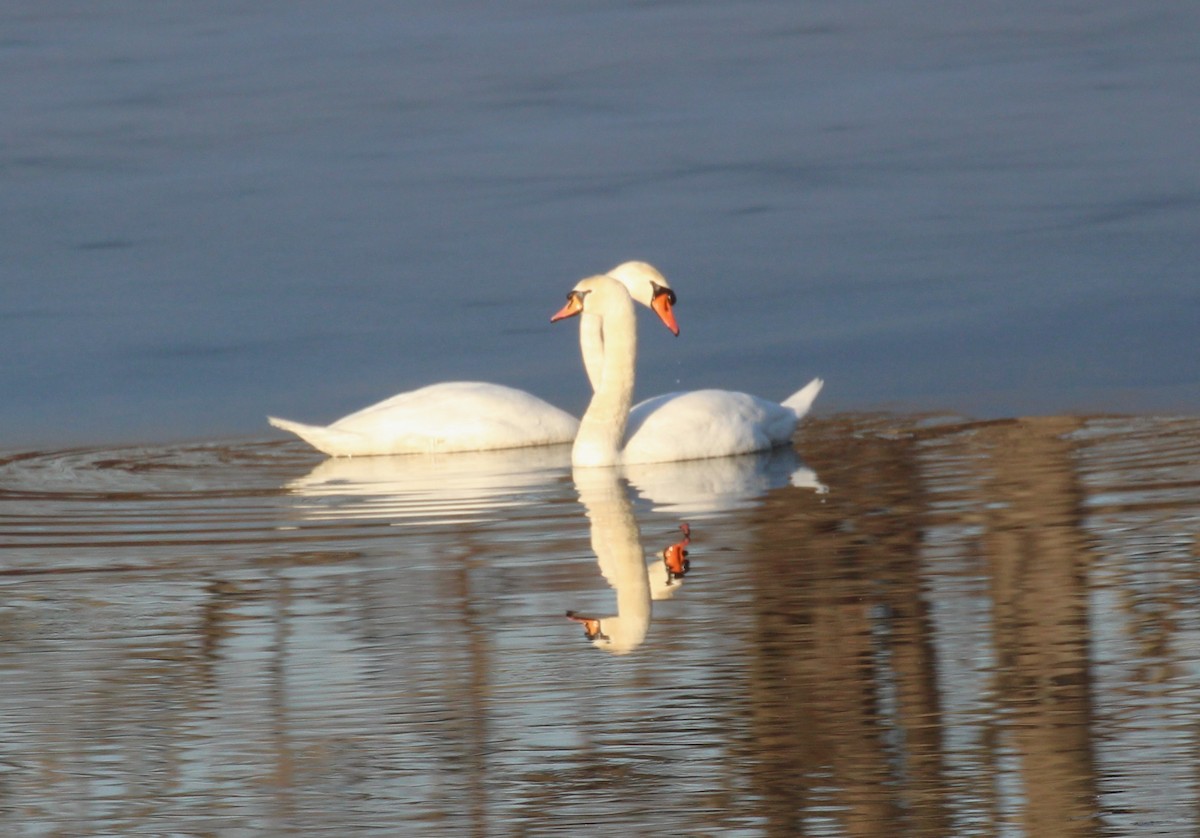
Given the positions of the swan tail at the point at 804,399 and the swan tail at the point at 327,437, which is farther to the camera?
the swan tail at the point at 804,399

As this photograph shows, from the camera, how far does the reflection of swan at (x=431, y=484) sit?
7.86 m

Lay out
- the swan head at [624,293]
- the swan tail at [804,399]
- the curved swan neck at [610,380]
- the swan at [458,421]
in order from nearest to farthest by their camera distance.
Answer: the curved swan neck at [610,380], the swan head at [624,293], the swan at [458,421], the swan tail at [804,399]

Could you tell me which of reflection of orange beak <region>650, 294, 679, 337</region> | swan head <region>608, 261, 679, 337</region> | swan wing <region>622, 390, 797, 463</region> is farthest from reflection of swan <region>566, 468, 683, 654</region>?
swan head <region>608, 261, 679, 337</region>

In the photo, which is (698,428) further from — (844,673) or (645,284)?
(844,673)

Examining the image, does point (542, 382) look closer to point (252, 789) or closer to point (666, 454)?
point (666, 454)

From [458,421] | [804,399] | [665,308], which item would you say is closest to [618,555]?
[458,421]

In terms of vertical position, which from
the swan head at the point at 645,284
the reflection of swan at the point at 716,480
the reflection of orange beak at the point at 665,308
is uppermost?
the swan head at the point at 645,284

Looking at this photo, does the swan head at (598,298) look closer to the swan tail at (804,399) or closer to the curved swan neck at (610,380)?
the curved swan neck at (610,380)

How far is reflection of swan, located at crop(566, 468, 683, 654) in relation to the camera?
532 cm

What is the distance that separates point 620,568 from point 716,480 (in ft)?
7.42

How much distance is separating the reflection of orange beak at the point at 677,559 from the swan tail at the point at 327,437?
2894mm

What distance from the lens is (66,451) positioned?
985cm

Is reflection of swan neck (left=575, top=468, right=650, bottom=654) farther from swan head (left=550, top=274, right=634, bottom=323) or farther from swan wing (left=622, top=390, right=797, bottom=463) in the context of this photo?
swan head (left=550, top=274, right=634, bottom=323)

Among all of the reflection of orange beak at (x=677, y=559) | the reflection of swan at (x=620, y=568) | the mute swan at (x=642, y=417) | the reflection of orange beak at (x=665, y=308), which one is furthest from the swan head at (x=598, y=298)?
the reflection of orange beak at (x=677, y=559)
